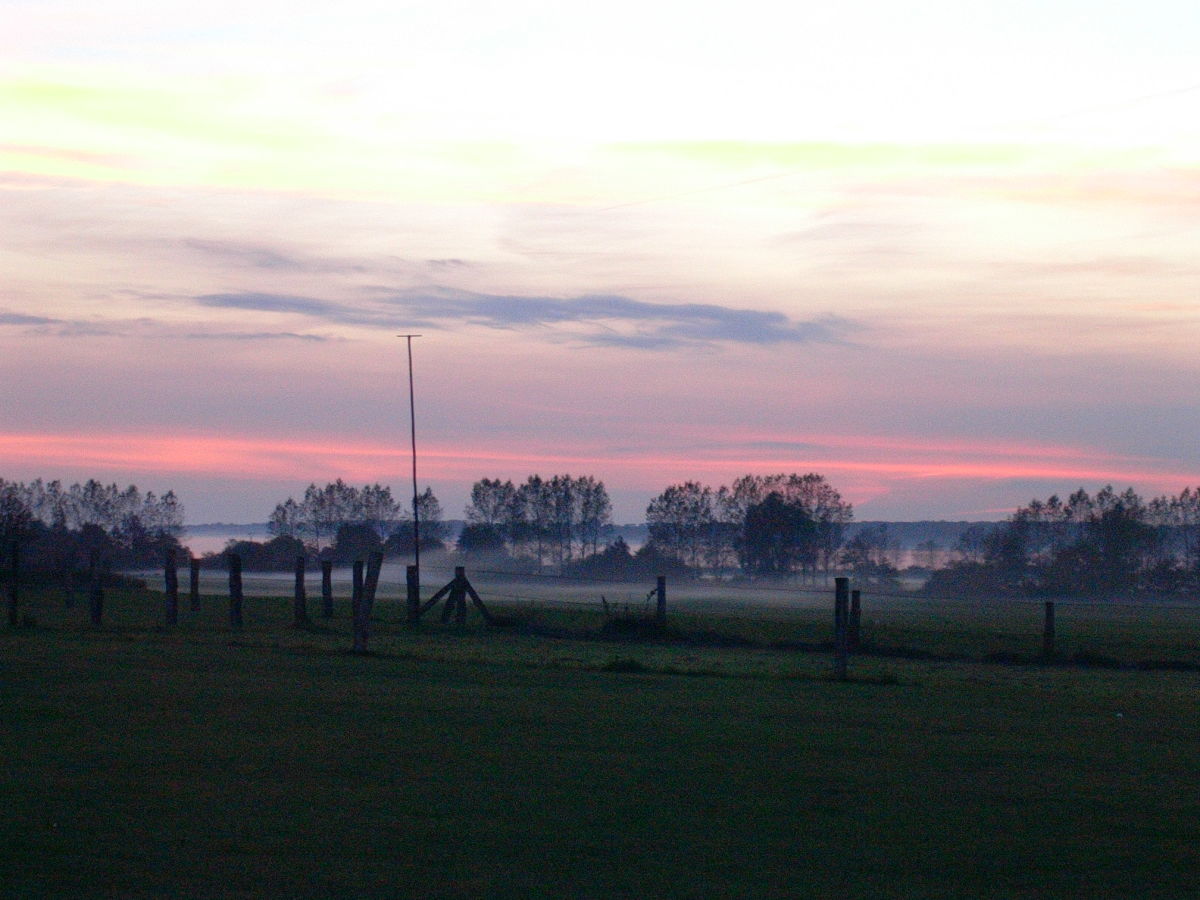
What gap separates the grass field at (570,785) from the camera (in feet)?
22.3

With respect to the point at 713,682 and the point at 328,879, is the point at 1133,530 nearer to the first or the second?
the point at 713,682

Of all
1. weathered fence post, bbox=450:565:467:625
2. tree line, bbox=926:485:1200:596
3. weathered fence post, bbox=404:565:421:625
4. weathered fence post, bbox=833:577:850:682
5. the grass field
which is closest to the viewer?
the grass field

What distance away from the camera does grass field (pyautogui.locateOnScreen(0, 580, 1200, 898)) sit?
680 cm

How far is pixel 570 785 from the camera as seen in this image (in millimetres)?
9391

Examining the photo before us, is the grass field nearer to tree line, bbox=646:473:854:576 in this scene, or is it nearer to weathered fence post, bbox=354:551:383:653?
weathered fence post, bbox=354:551:383:653

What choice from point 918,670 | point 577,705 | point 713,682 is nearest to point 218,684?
point 577,705

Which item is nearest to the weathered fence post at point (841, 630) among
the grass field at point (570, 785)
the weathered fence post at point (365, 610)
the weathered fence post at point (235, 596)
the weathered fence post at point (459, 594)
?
the grass field at point (570, 785)

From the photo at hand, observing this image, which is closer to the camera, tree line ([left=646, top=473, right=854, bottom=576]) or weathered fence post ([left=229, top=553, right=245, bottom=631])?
weathered fence post ([left=229, top=553, right=245, bottom=631])

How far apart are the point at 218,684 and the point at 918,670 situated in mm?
14037

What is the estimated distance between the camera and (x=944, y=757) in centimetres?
1142

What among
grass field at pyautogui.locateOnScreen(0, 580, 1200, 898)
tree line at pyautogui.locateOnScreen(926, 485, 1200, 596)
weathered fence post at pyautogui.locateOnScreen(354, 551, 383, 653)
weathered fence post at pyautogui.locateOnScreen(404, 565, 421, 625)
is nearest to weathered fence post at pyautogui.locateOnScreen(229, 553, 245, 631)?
weathered fence post at pyautogui.locateOnScreen(404, 565, 421, 625)

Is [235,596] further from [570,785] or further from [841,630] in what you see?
[570,785]

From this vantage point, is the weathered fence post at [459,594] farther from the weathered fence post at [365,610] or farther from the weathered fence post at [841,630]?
the weathered fence post at [841,630]

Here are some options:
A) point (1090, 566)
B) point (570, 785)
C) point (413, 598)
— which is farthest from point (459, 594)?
point (1090, 566)
